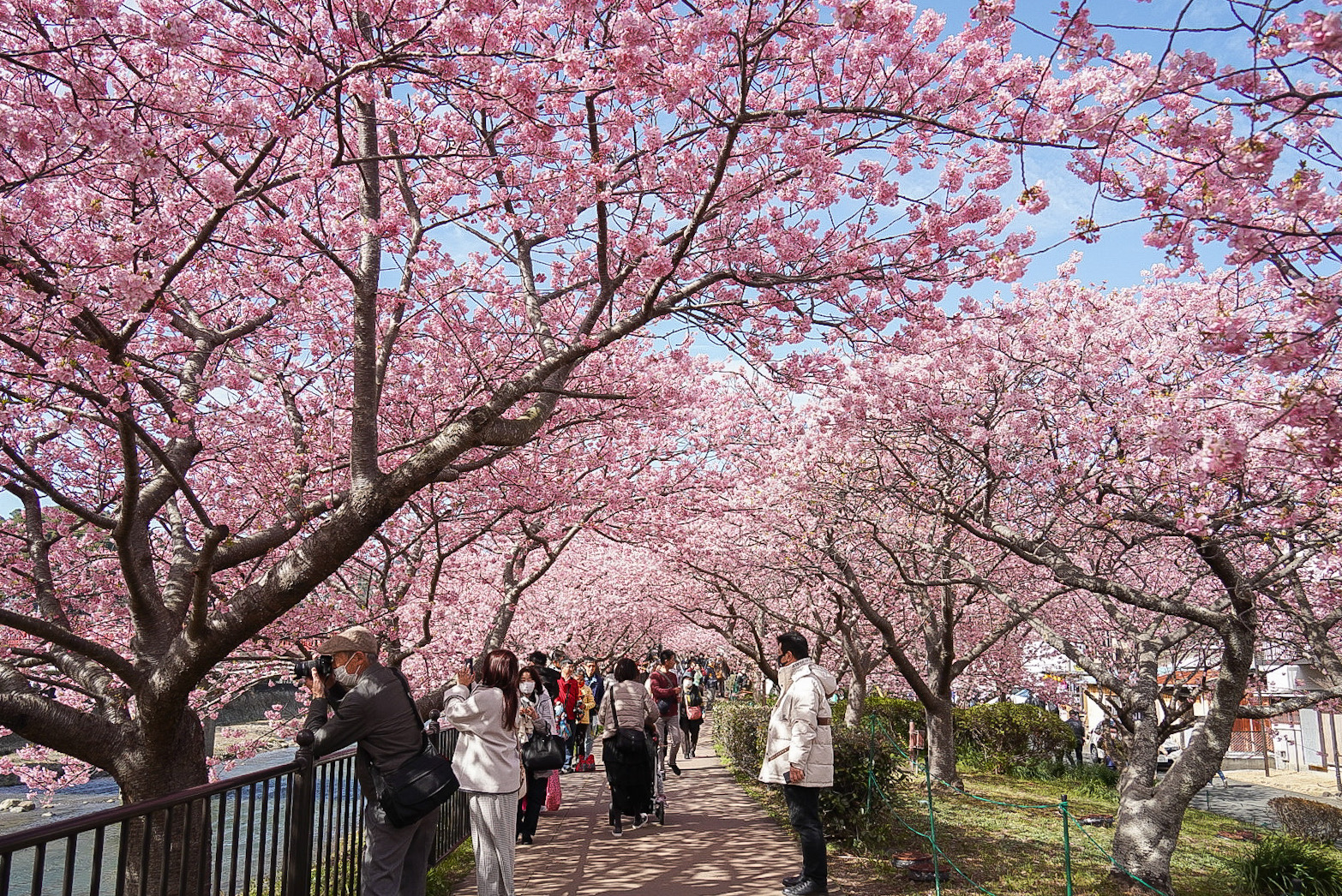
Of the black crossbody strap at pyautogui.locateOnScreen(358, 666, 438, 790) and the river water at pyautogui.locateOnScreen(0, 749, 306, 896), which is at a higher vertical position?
the black crossbody strap at pyautogui.locateOnScreen(358, 666, 438, 790)

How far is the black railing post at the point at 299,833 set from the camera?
4.29 m

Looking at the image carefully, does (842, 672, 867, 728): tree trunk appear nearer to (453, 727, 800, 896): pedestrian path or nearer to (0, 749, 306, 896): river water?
(453, 727, 800, 896): pedestrian path

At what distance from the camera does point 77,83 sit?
3.83 m

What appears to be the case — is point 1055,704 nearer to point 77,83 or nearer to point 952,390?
point 952,390

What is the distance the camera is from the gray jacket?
4.30 metres

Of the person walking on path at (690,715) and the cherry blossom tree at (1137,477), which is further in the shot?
the person walking on path at (690,715)

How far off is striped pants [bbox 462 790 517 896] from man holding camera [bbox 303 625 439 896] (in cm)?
70

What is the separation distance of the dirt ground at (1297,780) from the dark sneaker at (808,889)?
1857cm

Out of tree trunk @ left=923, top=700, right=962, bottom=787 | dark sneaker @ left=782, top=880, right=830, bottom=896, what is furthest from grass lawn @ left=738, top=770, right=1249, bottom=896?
tree trunk @ left=923, top=700, right=962, bottom=787

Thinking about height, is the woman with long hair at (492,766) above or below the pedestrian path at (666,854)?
above

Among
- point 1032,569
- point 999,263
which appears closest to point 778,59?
point 999,263

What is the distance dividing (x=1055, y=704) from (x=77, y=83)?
29.9 m

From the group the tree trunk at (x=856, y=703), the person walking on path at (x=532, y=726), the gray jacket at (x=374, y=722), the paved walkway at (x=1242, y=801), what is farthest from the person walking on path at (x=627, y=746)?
the paved walkway at (x=1242, y=801)

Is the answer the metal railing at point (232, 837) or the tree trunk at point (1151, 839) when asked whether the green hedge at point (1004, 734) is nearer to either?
the tree trunk at point (1151, 839)
